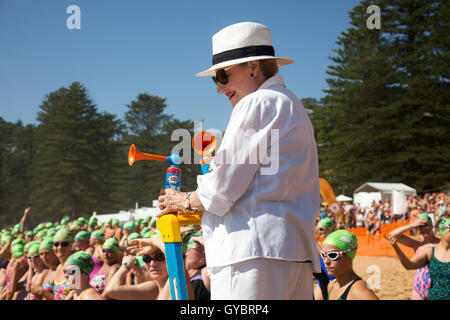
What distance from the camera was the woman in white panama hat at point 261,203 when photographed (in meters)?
1.61

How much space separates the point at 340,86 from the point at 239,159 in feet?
156

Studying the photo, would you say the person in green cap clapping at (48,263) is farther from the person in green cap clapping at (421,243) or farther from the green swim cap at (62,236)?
the person in green cap clapping at (421,243)

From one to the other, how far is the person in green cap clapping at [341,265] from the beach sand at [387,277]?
6038 mm

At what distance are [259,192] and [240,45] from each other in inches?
25.4

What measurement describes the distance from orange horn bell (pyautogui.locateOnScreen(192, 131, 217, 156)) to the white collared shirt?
0.26 m

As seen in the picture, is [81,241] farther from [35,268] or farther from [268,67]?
[268,67]

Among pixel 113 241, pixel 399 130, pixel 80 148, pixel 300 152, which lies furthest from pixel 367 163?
pixel 300 152

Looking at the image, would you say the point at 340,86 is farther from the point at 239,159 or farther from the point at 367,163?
the point at 239,159

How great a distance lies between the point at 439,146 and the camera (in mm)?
40031

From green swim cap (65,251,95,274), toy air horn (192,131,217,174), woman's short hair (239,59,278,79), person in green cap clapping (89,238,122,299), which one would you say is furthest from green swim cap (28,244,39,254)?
woman's short hair (239,59,278,79)

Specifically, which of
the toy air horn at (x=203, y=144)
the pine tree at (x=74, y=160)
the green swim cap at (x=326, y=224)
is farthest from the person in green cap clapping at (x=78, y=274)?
the pine tree at (x=74, y=160)

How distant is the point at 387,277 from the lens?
11.7 metres

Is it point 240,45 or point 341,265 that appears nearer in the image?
point 240,45

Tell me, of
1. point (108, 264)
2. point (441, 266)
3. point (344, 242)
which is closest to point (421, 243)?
point (441, 266)
